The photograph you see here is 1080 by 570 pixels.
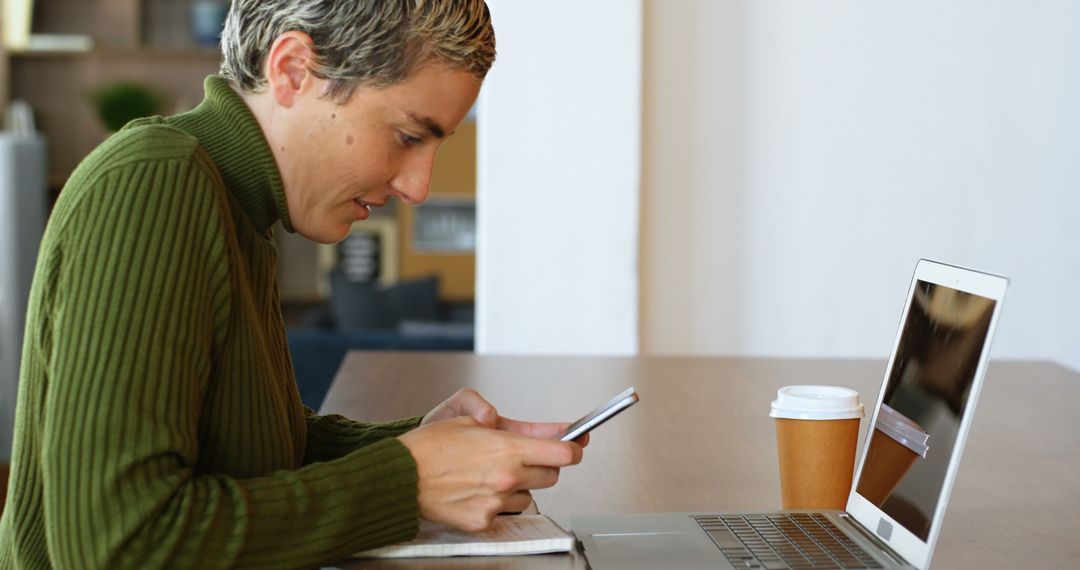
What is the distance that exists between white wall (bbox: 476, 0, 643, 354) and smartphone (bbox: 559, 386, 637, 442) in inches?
63.0

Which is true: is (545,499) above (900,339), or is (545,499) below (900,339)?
below

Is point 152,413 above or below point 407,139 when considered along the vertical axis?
below

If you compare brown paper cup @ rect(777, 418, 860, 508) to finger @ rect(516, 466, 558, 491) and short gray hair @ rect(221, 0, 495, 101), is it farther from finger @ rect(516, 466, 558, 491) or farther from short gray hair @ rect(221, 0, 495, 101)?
short gray hair @ rect(221, 0, 495, 101)

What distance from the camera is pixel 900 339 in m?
0.97

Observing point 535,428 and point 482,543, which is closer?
point 482,543

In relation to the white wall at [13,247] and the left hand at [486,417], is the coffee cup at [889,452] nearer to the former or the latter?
the left hand at [486,417]

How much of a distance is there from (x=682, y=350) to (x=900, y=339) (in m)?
1.81

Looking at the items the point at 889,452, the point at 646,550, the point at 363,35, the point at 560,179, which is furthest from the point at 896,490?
the point at 560,179

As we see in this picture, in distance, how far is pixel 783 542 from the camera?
918 millimetres

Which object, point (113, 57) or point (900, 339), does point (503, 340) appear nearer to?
point (900, 339)

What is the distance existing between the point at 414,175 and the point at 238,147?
15 centimetres

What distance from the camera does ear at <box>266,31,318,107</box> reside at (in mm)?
921

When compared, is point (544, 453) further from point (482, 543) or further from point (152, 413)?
point (152, 413)

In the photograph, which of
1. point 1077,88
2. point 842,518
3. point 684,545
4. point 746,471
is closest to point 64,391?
point 684,545
